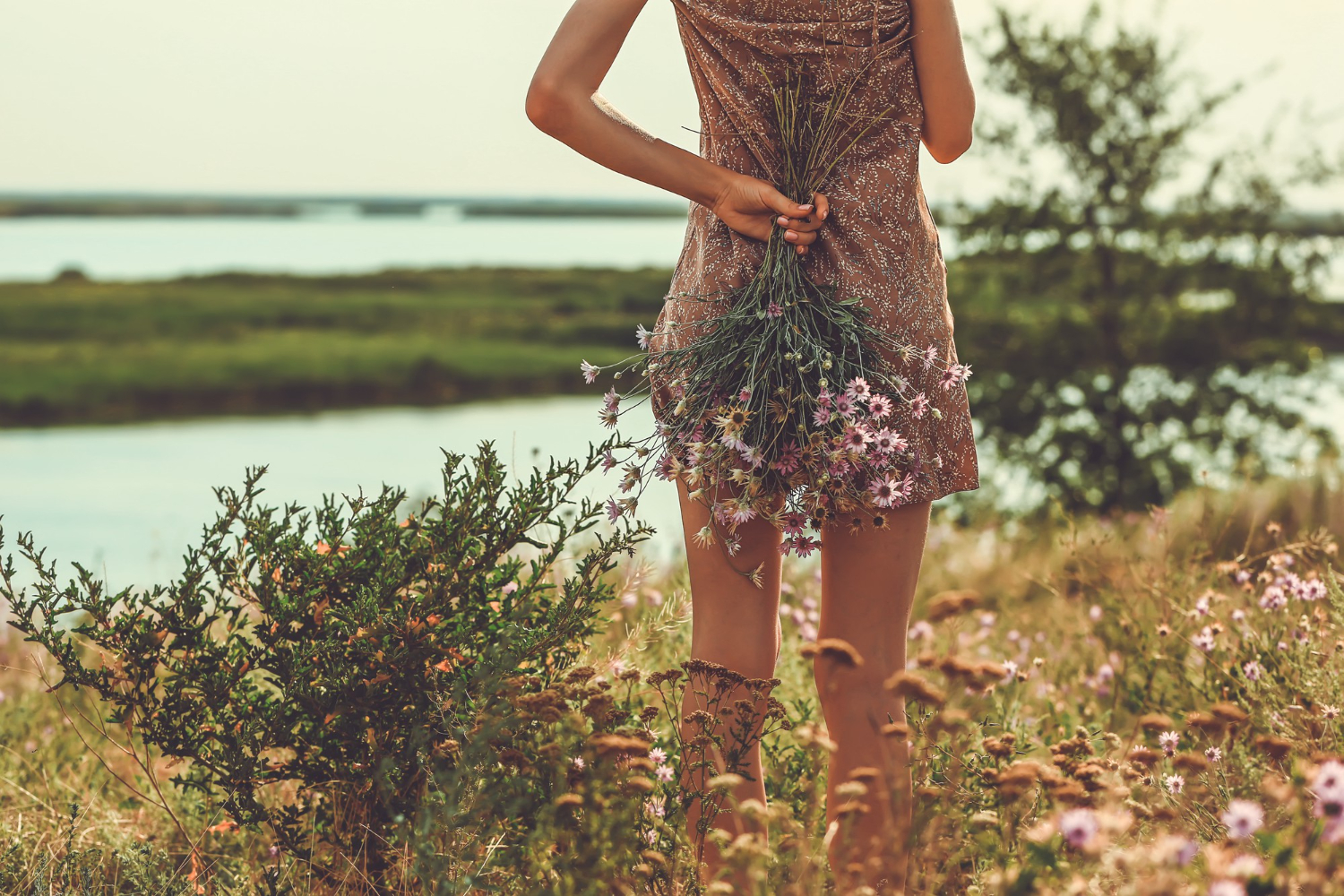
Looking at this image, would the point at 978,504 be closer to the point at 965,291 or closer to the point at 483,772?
the point at 965,291

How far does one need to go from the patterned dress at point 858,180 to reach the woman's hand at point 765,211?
42 mm

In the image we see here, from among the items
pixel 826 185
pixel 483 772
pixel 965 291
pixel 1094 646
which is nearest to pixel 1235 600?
pixel 1094 646

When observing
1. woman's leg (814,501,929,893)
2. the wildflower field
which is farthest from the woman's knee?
the wildflower field

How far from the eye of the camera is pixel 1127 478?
11.2m

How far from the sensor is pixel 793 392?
2.16 meters

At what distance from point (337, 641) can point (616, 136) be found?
120cm

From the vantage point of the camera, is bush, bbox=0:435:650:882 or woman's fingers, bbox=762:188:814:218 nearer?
woman's fingers, bbox=762:188:814:218

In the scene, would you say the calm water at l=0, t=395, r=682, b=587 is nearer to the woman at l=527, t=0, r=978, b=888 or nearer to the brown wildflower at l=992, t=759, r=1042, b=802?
the woman at l=527, t=0, r=978, b=888

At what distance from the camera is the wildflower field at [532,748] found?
72.5 inches

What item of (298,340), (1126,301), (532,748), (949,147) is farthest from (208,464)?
(949,147)

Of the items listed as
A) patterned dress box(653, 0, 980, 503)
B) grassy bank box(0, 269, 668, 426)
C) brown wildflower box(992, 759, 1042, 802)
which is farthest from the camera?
grassy bank box(0, 269, 668, 426)

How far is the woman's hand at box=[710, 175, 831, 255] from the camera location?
83.6 inches

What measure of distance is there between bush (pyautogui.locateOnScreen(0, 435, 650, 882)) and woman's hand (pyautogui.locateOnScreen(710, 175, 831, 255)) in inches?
24.5

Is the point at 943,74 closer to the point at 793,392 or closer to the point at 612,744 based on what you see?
the point at 793,392
